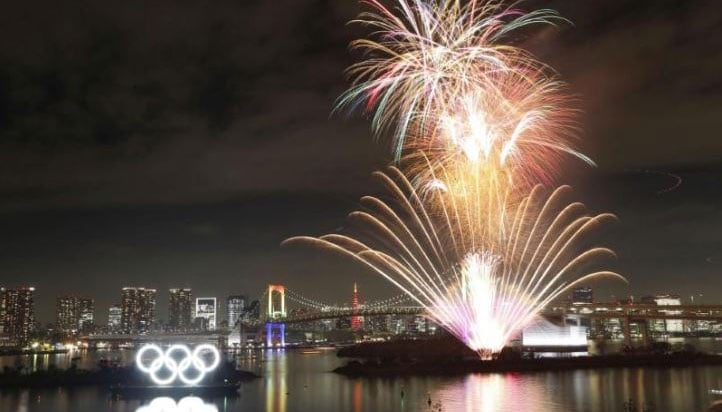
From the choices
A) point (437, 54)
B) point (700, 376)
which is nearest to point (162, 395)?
point (437, 54)

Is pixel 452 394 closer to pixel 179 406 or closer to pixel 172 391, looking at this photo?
pixel 179 406

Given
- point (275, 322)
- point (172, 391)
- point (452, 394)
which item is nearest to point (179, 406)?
point (172, 391)

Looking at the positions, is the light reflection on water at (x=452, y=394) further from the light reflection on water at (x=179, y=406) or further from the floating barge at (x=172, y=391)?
the floating barge at (x=172, y=391)

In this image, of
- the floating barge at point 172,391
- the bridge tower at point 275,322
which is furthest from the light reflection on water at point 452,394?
the bridge tower at point 275,322

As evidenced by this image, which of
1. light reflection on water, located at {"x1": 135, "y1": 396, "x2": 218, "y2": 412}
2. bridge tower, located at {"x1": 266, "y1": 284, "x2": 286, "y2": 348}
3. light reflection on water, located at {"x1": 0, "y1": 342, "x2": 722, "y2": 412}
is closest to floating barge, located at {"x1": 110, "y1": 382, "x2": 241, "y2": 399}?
light reflection on water, located at {"x1": 135, "y1": 396, "x2": 218, "y2": 412}

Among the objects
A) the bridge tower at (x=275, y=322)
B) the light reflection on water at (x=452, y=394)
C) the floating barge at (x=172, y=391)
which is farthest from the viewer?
the bridge tower at (x=275, y=322)

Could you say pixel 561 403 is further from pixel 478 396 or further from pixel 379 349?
pixel 379 349

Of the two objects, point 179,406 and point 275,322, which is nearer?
point 179,406

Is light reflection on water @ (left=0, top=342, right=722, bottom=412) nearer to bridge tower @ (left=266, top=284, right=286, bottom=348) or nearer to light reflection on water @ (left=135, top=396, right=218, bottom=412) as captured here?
light reflection on water @ (left=135, top=396, right=218, bottom=412)
